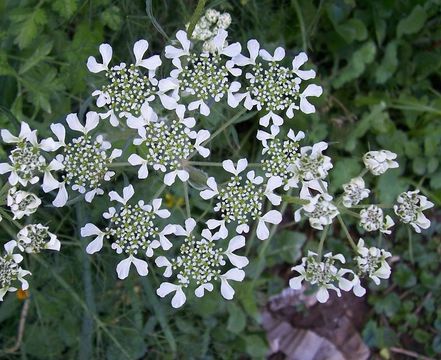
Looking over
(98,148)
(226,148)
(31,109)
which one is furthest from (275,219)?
(31,109)

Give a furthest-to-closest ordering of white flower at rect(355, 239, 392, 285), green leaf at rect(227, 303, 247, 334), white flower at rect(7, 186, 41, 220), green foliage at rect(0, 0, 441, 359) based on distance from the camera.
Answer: green leaf at rect(227, 303, 247, 334)
green foliage at rect(0, 0, 441, 359)
white flower at rect(355, 239, 392, 285)
white flower at rect(7, 186, 41, 220)


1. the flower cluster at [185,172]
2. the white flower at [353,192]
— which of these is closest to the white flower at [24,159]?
the flower cluster at [185,172]

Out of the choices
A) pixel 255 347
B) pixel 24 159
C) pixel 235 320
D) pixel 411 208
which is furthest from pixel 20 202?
pixel 255 347

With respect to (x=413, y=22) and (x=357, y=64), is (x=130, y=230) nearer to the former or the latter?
(x=357, y=64)

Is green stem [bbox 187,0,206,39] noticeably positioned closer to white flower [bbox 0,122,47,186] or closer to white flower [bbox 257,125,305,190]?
white flower [bbox 257,125,305,190]

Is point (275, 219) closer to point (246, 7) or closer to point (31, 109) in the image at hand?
point (246, 7)

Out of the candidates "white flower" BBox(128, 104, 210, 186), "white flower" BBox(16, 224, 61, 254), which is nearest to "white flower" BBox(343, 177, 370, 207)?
"white flower" BBox(128, 104, 210, 186)
